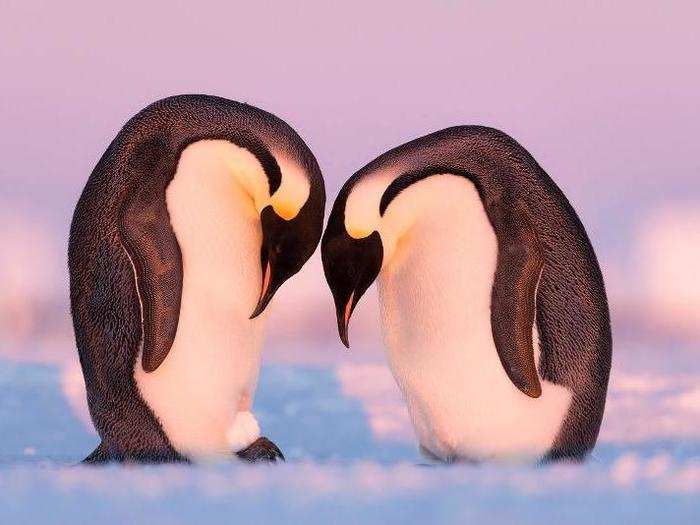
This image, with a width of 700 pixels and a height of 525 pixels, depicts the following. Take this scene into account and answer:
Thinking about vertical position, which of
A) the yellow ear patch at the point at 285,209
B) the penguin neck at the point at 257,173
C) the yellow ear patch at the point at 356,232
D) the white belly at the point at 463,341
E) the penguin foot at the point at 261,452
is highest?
the penguin neck at the point at 257,173

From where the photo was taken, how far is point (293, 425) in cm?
596

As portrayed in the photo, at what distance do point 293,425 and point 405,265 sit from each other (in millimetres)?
1633

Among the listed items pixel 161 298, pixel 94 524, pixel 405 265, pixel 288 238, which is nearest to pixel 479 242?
pixel 405 265

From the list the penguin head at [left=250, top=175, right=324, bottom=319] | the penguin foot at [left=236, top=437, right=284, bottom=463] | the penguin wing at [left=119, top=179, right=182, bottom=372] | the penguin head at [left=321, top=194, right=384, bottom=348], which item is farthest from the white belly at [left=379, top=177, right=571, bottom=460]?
the penguin wing at [left=119, top=179, right=182, bottom=372]

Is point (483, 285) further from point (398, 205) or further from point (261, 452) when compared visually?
point (261, 452)

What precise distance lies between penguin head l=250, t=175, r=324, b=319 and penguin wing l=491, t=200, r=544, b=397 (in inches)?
23.6

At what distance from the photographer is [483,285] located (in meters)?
4.48

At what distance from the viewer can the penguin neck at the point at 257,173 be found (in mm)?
4309

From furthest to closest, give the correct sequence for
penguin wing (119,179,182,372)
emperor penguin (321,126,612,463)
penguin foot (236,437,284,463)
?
penguin foot (236,437,284,463) < emperor penguin (321,126,612,463) < penguin wing (119,179,182,372)

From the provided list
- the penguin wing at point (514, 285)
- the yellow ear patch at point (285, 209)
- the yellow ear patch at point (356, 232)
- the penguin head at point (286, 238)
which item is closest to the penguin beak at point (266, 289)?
the penguin head at point (286, 238)

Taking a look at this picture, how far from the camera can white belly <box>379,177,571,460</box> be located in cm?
447

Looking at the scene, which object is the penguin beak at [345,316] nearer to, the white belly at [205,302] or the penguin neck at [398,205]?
the penguin neck at [398,205]

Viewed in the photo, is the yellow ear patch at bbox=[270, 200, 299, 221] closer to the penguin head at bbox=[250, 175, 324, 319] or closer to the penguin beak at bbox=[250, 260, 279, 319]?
the penguin head at bbox=[250, 175, 324, 319]

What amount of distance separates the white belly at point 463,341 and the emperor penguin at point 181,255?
1.26ft
